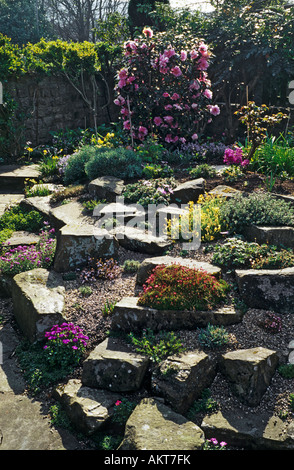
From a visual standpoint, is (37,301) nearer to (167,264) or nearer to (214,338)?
(167,264)

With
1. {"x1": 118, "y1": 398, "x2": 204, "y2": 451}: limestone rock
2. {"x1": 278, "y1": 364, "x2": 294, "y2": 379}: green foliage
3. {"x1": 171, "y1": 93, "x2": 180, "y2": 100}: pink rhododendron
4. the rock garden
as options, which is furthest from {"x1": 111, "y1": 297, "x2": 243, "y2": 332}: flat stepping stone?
{"x1": 171, "y1": 93, "x2": 180, "y2": 100}: pink rhododendron

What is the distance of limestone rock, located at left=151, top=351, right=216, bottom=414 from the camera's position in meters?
3.86

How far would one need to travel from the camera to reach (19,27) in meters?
24.1

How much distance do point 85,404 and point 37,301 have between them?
151cm

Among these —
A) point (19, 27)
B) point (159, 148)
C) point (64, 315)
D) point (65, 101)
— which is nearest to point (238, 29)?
point (159, 148)

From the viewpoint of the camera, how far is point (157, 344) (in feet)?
14.4

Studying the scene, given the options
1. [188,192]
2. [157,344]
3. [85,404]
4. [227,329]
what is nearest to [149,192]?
[188,192]

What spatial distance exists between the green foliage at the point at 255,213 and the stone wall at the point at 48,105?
22.5ft

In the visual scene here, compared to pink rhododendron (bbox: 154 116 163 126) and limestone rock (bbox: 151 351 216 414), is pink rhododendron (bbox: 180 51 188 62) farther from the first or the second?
limestone rock (bbox: 151 351 216 414)

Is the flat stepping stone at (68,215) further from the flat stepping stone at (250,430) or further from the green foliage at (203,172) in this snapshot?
the flat stepping stone at (250,430)

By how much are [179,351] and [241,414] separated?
0.81m

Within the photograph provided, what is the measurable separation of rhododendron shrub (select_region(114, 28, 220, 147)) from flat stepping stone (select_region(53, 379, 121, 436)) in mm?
6767

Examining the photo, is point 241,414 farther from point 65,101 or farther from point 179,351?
point 65,101

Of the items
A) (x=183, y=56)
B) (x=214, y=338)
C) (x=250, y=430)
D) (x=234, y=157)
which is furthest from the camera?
(x=183, y=56)
